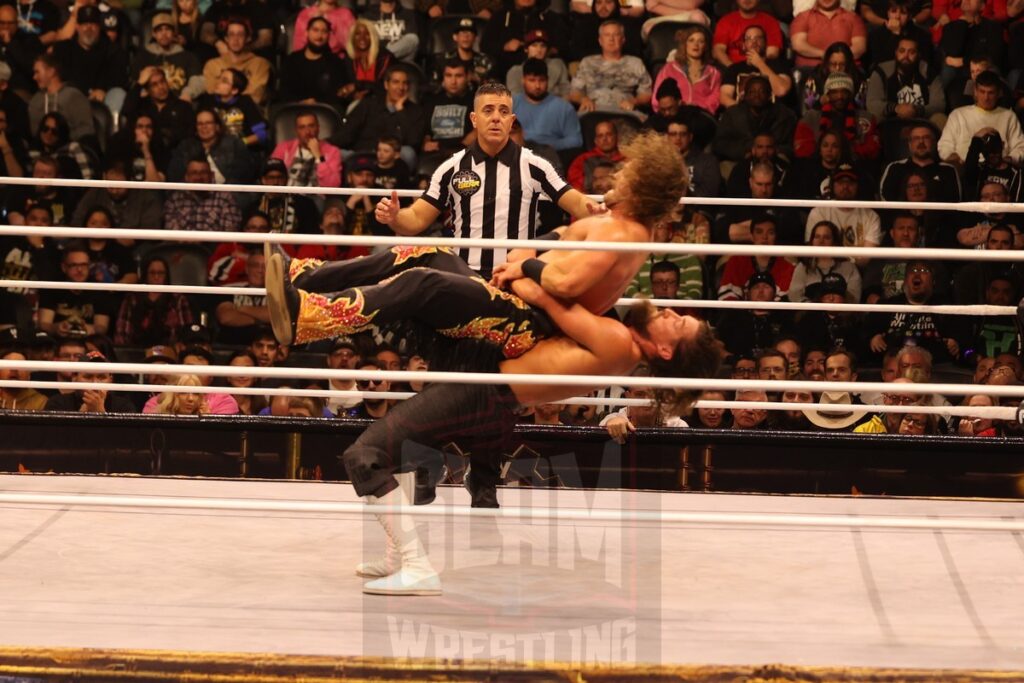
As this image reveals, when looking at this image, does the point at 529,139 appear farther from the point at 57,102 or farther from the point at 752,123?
the point at 57,102

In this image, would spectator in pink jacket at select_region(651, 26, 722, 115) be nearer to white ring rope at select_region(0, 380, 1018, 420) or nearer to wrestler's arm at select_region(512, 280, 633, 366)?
white ring rope at select_region(0, 380, 1018, 420)

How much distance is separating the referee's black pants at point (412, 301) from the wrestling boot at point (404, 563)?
1.47ft

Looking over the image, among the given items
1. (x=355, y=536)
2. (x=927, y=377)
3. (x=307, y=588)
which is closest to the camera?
(x=307, y=588)

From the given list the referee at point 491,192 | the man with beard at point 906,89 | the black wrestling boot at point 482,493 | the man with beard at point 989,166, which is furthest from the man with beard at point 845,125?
the black wrestling boot at point 482,493

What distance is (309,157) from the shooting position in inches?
275

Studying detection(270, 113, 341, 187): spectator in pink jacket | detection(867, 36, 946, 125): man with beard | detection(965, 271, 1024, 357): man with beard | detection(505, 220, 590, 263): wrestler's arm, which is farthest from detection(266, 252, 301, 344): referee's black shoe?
detection(867, 36, 946, 125): man with beard

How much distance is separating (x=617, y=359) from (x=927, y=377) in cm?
272

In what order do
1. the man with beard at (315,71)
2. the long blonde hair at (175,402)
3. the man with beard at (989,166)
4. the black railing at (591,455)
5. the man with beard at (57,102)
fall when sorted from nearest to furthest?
the black railing at (591,455)
the long blonde hair at (175,402)
the man with beard at (989,166)
the man with beard at (57,102)
the man with beard at (315,71)

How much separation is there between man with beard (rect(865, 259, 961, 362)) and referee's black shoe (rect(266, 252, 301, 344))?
374cm

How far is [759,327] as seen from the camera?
6.14 m

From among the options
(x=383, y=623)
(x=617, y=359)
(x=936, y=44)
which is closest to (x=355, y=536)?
(x=383, y=623)

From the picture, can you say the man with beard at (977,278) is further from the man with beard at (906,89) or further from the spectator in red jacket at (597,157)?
the spectator in red jacket at (597,157)

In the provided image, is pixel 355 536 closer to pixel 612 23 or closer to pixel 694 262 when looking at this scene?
pixel 694 262

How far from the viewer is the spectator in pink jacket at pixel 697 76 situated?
7148 mm
